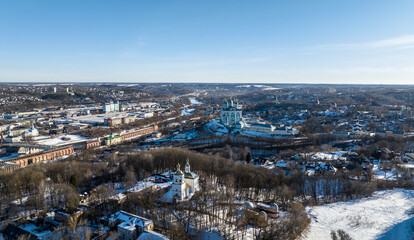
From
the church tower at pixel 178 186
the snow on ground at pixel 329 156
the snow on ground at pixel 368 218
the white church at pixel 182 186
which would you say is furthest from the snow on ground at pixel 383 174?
the church tower at pixel 178 186

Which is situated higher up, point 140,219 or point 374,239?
point 140,219

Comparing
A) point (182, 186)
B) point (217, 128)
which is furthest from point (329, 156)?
point (217, 128)

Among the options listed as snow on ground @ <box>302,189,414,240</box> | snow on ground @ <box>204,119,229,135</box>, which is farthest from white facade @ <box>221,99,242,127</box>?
snow on ground @ <box>302,189,414,240</box>

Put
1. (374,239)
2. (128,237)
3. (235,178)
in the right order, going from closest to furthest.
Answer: (128,237) → (374,239) → (235,178)

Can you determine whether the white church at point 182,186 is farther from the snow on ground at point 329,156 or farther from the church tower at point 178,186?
the snow on ground at point 329,156

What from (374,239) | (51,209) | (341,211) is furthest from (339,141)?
(51,209)

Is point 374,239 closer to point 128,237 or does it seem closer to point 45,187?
point 128,237

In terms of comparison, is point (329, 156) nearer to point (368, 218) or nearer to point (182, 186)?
point (368, 218)
